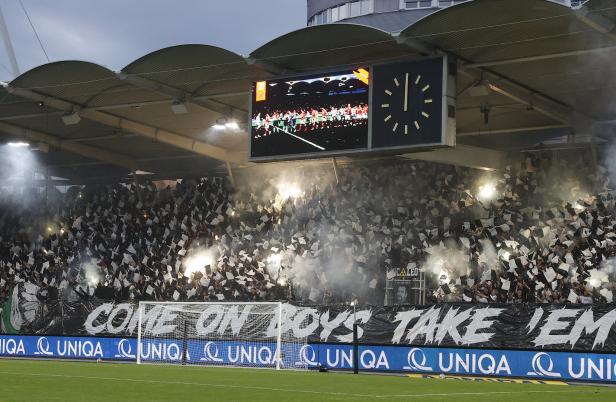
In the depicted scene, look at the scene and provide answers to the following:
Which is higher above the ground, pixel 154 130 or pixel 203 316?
Result: pixel 154 130

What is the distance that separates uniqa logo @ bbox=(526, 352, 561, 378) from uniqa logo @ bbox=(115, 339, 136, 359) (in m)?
10.4

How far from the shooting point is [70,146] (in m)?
35.5

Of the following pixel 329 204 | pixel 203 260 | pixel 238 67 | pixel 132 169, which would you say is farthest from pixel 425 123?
pixel 132 169

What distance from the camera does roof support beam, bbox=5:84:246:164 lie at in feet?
91.6

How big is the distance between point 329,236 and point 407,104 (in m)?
11.6

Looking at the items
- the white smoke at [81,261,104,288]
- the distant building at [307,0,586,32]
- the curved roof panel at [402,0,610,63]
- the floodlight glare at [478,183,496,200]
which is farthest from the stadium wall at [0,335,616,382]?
the distant building at [307,0,586,32]

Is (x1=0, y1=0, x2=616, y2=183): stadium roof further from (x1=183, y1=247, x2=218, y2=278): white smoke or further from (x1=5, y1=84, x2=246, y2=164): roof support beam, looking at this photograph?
(x1=183, y1=247, x2=218, y2=278): white smoke

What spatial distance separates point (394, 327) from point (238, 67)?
7383mm

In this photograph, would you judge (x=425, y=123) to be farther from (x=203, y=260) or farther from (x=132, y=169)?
(x=132, y=169)

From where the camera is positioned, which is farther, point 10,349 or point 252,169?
point 252,169

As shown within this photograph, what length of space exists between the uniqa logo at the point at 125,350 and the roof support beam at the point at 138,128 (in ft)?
24.4

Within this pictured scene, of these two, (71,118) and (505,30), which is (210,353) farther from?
(505,30)

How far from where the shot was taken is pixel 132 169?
37.8m

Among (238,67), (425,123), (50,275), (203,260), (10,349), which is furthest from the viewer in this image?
(50,275)
